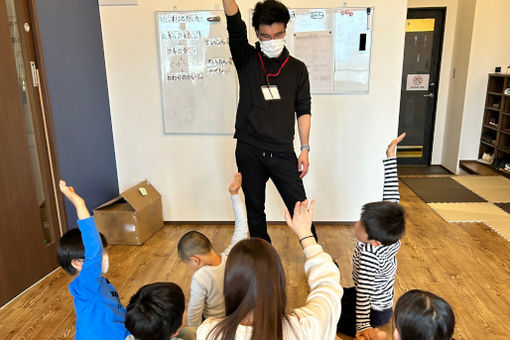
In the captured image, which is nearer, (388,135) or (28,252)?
(28,252)

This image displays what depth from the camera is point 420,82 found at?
4.99m

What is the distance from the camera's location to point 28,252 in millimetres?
2279

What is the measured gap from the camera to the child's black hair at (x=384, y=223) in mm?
1637

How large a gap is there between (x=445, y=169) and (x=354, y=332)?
3.89 meters

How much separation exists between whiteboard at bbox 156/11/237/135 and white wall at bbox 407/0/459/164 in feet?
10.0

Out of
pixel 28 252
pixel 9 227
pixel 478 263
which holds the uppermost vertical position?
pixel 9 227

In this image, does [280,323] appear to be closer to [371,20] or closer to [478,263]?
[478,263]

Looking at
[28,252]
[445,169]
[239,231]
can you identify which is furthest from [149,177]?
[445,169]

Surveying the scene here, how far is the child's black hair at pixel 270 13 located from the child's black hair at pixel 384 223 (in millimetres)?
1019

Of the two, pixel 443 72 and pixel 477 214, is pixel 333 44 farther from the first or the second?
pixel 443 72

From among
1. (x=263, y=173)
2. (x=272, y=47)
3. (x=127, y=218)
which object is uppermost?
(x=272, y=47)

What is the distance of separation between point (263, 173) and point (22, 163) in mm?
1407

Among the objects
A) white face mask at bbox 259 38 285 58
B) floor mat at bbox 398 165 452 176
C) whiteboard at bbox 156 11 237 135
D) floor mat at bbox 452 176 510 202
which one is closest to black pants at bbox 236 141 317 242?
white face mask at bbox 259 38 285 58

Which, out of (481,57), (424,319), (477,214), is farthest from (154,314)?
(481,57)
